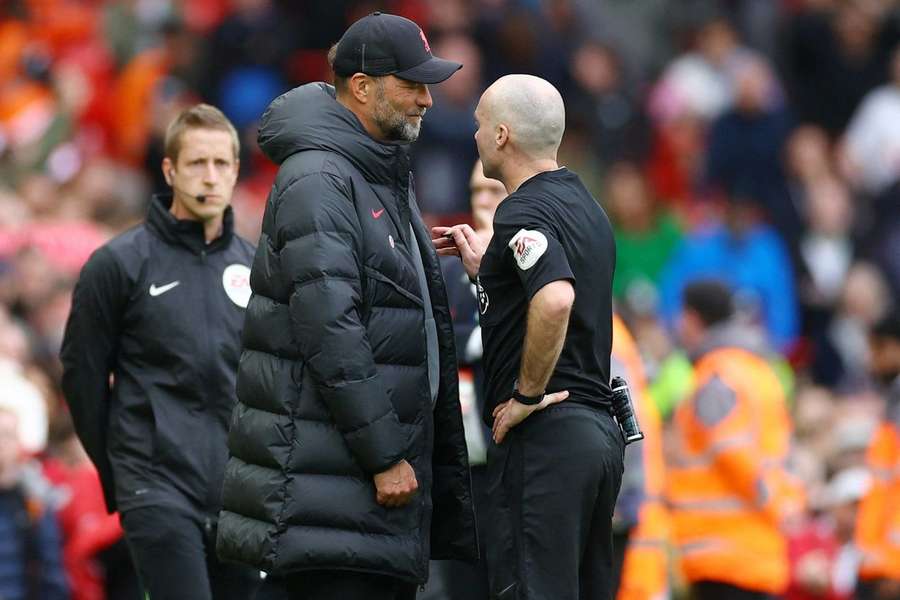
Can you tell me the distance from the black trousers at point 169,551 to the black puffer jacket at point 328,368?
3.13 feet

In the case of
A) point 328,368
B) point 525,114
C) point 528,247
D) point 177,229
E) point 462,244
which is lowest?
point 328,368

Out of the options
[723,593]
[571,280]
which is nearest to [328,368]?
[571,280]

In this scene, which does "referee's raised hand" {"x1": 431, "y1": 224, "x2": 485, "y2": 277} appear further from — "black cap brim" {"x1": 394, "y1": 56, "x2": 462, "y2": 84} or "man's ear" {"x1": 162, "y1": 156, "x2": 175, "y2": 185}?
"man's ear" {"x1": 162, "y1": 156, "x2": 175, "y2": 185}

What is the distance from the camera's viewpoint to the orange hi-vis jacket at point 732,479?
373 inches

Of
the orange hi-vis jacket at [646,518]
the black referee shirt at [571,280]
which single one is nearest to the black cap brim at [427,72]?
the black referee shirt at [571,280]

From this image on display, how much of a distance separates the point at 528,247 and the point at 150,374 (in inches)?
79.4

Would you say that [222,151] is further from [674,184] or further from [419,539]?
[674,184]

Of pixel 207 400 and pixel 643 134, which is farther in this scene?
pixel 643 134

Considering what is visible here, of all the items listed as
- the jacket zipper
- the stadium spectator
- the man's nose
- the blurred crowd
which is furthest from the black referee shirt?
the blurred crowd

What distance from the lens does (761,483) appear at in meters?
9.49

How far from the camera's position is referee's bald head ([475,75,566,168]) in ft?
20.7

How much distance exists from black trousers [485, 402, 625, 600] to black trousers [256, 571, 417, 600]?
1.35 feet

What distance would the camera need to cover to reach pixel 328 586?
6.11m

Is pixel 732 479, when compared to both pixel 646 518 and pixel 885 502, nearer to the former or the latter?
pixel 646 518
